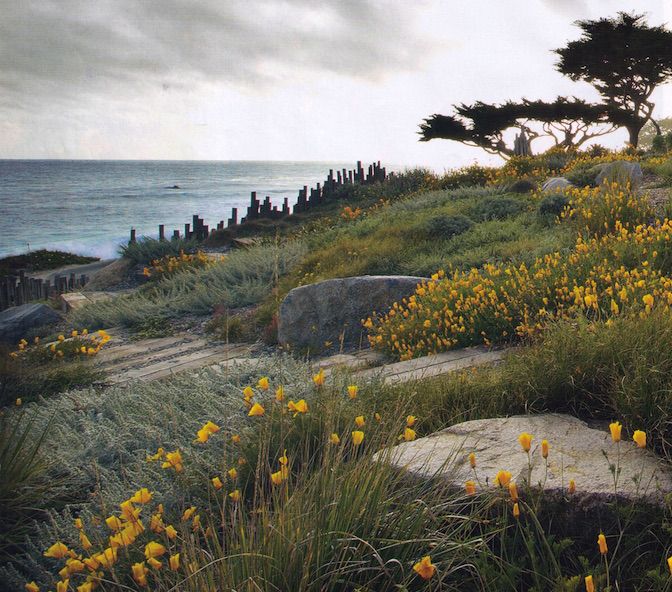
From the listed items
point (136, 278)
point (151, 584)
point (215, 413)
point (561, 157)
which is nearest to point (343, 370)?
point (215, 413)

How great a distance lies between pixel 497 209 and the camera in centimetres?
1176

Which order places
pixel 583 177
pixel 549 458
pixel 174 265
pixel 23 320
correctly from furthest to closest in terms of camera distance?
pixel 583 177
pixel 174 265
pixel 23 320
pixel 549 458

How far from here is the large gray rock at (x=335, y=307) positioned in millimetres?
7379

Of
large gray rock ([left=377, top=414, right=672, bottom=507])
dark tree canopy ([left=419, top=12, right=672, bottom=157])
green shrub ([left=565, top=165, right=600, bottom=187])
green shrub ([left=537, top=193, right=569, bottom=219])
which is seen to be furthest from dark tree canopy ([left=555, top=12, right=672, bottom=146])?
large gray rock ([left=377, top=414, right=672, bottom=507])

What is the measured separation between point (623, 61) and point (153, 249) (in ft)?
77.5

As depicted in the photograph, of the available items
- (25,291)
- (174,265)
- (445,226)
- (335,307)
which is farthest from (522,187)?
(25,291)

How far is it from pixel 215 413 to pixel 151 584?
53.6 inches

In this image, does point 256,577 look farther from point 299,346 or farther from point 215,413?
point 299,346

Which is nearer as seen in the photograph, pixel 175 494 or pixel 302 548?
pixel 302 548

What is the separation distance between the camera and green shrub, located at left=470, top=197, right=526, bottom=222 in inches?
456

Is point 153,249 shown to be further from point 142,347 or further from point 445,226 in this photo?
point 445,226

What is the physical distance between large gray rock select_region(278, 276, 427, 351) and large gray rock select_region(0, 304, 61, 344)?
5.43 m

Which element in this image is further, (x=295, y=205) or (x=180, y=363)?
(x=295, y=205)

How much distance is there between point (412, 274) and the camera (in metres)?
8.92
